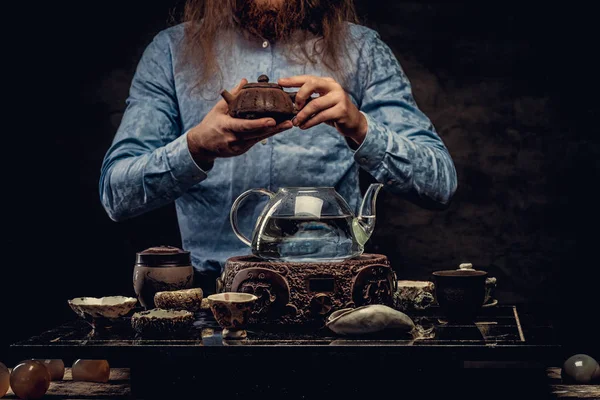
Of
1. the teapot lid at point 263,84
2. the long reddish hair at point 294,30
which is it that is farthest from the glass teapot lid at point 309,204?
the long reddish hair at point 294,30

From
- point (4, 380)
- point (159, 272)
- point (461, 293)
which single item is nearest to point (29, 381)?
point (4, 380)

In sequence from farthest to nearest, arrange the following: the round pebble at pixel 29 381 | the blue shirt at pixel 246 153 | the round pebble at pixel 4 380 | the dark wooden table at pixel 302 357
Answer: the blue shirt at pixel 246 153 → the round pebble at pixel 4 380 → the round pebble at pixel 29 381 → the dark wooden table at pixel 302 357

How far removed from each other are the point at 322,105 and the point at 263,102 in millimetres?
250

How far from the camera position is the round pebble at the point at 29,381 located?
105 inches

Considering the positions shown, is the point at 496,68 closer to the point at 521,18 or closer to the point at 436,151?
the point at 521,18

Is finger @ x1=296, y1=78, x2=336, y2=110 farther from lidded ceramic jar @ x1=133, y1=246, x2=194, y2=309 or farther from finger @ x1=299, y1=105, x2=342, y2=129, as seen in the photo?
lidded ceramic jar @ x1=133, y1=246, x2=194, y2=309

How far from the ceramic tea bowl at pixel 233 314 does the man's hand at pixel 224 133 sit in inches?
21.6

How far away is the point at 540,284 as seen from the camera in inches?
163

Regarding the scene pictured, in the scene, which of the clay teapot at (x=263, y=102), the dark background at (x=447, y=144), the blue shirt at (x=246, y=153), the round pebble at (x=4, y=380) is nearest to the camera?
the clay teapot at (x=263, y=102)

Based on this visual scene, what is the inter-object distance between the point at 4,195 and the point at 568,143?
250 cm

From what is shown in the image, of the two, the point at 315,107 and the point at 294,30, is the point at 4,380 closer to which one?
the point at 315,107

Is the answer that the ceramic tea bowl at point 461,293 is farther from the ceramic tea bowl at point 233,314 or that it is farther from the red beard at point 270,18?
the red beard at point 270,18

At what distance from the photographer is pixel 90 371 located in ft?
10.1

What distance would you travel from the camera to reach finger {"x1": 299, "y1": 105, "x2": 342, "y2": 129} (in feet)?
8.97
